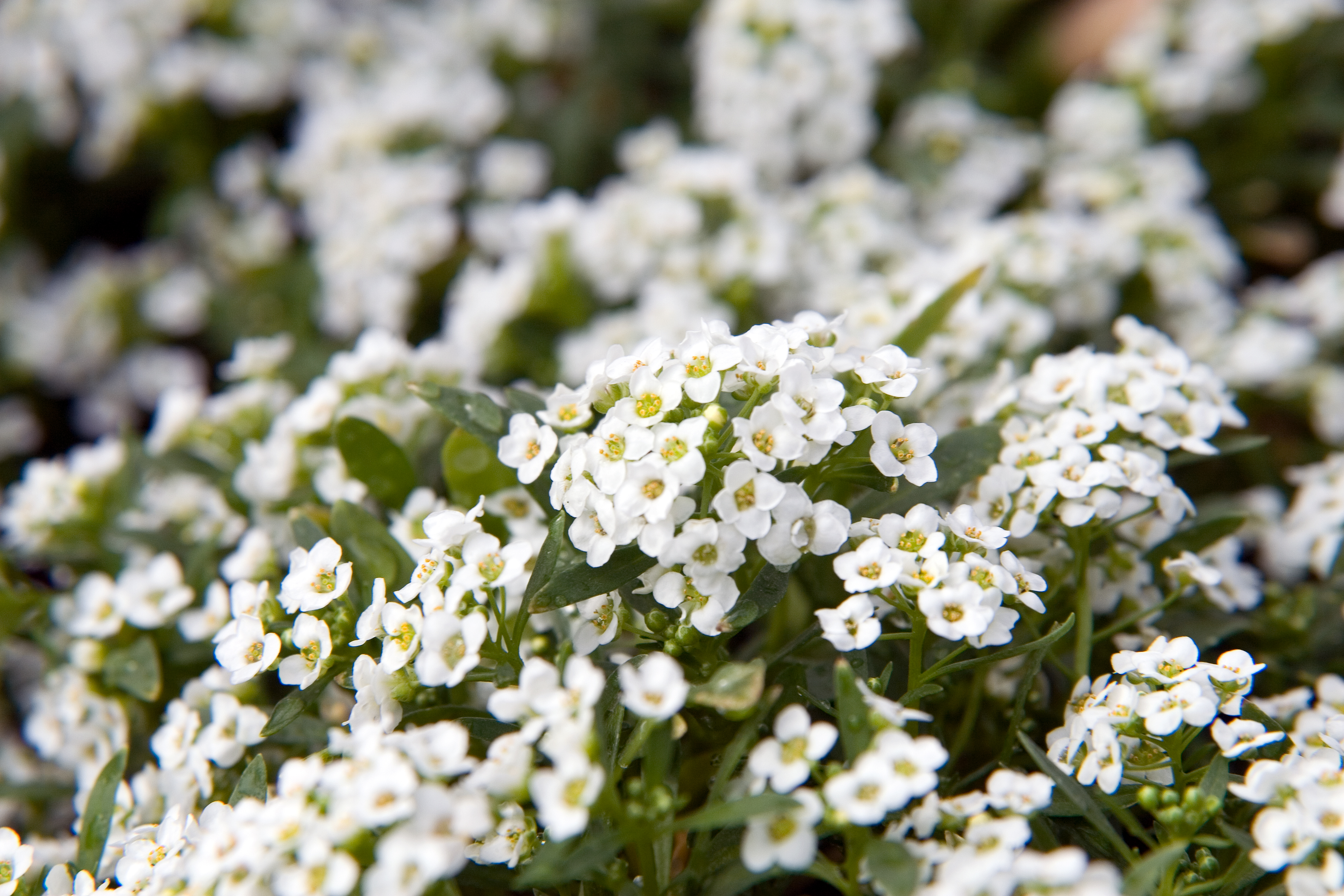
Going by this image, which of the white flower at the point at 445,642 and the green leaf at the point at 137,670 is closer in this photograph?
the white flower at the point at 445,642

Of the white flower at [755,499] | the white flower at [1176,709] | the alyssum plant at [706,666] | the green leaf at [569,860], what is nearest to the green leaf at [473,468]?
the alyssum plant at [706,666]

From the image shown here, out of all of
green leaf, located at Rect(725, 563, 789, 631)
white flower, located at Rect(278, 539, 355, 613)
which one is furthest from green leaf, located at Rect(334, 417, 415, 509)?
green leaf, located at Rect(725, 563, 789, 631)

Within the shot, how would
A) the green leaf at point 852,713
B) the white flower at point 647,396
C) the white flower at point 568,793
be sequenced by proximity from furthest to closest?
the white flower at point 647,396 → the green leaf at point 852,713 → the white flower at point 568,793

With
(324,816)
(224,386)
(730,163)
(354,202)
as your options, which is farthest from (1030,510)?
(224,386)

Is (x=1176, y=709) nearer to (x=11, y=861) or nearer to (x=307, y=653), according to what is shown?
(x=307, y=653)

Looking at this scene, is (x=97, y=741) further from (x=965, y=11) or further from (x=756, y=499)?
(x=965, y=11)

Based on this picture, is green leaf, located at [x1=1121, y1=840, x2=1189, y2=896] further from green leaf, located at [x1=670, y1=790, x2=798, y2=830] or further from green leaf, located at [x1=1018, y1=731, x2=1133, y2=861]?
green leaf, located at [x1=670, y1=790, x2=798, y2=830]

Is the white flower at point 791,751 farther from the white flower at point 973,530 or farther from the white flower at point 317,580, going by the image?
the white flower at point 317,580
